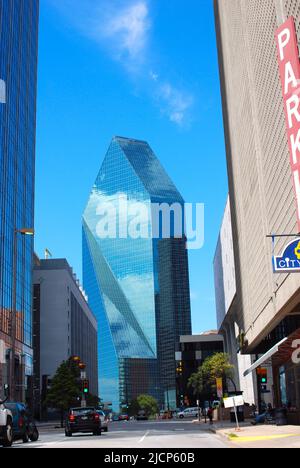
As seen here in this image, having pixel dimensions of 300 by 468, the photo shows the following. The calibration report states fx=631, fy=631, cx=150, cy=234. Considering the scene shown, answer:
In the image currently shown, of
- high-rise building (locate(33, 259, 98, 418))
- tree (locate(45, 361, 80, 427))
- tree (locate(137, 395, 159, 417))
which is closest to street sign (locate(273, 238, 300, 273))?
tree (locate(45, 361, 80, 427))

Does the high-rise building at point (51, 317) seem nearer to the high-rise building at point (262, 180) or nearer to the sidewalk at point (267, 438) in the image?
the high-rise building at point (262, 180)

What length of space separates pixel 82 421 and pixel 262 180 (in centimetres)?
1746

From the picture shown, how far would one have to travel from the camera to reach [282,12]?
2825 cm

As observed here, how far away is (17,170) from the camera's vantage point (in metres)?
95.4

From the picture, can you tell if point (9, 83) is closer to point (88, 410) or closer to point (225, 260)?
point (225, 260)

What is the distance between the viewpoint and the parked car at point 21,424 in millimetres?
26312

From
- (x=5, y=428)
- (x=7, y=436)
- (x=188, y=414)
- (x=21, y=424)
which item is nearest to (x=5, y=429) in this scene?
(x=5, y=428)

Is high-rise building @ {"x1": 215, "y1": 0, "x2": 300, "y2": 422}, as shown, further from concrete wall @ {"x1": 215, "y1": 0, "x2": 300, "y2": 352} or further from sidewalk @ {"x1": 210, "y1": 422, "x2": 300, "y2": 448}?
sidewalk @ {"x1": 210, "y1": 422, "x2": 300, "y2": 448}

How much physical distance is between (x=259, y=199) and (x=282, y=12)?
14.3 m

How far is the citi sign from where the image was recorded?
22750 millimetres

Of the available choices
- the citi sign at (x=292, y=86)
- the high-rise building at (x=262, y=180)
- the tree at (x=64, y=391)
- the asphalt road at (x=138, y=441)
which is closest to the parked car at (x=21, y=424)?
the asphalt road at (x=138, y=441)

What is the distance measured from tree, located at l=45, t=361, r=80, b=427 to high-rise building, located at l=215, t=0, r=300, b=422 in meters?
32.9
